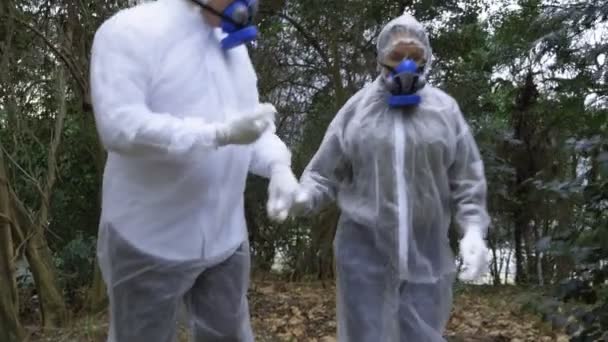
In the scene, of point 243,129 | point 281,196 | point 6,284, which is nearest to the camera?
point 243,129

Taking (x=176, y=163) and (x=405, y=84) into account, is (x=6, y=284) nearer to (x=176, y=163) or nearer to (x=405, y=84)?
(x=176, y=163)

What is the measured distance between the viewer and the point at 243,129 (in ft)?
7.24

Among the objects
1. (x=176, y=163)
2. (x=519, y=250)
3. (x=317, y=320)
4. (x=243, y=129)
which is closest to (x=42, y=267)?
(x=317, y=320)

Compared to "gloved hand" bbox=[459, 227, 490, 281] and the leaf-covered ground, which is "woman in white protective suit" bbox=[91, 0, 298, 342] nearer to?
"gloved hand" bbox=[459, 227, 490, 281]

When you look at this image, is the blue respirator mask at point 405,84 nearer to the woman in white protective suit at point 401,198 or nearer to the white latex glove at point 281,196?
the woman in white protective suit at point 401,198

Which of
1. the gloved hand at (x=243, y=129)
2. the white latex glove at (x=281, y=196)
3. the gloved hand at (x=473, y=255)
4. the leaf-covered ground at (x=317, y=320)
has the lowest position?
the leaf-covered ground at (x=317, y=320)

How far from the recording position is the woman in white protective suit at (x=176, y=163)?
222cm

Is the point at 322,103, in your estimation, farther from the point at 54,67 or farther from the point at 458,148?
the point at 458,148

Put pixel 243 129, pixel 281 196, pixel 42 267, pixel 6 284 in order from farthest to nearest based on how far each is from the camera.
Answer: pixel 42 267 < pixel 6 284 < pixel 281 196 < pixel 243 129

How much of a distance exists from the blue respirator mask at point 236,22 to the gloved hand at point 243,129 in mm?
323

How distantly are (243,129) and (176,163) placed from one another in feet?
0.87

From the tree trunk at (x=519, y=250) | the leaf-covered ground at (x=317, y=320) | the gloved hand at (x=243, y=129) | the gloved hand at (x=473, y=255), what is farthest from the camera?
the tree trunk at (x=519, y=250)

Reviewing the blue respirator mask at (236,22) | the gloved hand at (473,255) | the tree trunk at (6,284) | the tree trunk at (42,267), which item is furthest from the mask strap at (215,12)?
the tree trunk at (42,267)

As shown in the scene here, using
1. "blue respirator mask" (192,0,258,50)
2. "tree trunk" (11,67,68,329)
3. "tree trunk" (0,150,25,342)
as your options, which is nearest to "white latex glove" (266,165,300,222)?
"blue respirator mask" (192,0,258,50)
